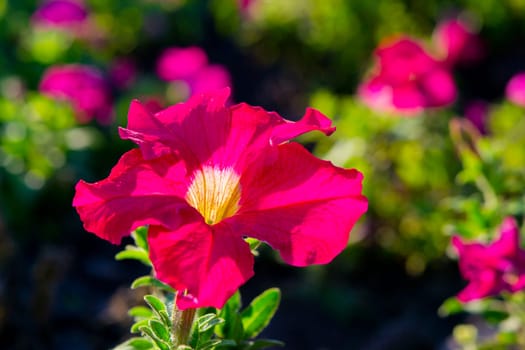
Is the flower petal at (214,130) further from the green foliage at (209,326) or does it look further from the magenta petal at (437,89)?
the magenta petal at (437,89)

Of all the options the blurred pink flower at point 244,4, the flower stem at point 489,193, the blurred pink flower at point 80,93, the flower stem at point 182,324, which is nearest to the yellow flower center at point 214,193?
the flower stem at point 182,324

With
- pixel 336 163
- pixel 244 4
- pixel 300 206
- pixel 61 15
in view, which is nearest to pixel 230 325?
pixel 300 206

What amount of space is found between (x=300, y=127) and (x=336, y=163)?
144cm

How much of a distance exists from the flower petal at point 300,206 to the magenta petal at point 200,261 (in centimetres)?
4

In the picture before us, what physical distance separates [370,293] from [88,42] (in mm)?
2189

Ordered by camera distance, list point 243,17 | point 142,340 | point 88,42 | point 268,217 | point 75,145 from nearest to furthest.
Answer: point 268,217 → point 142,340 → point 75,145 → point 88,42 → point 243,17

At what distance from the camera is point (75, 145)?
9.63ft

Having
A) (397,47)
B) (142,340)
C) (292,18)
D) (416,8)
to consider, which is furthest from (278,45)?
(142,340)

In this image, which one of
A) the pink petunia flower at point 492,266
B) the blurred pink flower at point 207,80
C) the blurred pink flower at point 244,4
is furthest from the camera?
the blurred pink flower at point 244,4

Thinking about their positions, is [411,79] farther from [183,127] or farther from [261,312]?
[183,127]

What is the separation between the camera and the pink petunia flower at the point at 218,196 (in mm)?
1028

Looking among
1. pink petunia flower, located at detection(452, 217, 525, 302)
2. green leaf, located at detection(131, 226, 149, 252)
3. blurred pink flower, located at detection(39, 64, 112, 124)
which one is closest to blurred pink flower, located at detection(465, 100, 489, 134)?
blurred pink flower, located at detection(39, 64, 112, 124)

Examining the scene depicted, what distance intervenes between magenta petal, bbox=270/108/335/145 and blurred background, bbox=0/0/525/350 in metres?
0.70

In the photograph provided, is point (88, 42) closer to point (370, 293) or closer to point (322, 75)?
point (322, 75)
